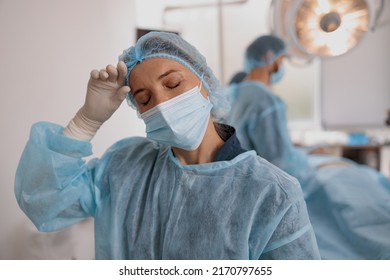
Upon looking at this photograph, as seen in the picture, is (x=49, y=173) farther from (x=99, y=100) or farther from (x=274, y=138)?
(x=274, y=138)

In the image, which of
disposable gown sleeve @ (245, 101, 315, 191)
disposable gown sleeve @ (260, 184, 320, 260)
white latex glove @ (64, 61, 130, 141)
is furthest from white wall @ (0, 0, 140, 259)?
disposable gown sleeve @ (245, 101, 315, 191)

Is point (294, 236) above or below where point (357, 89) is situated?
above

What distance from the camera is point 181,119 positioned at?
70 centimetres

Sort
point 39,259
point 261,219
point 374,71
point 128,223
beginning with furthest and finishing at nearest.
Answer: point 374,71 → point 39,259 → point 128,223 → point 261,219

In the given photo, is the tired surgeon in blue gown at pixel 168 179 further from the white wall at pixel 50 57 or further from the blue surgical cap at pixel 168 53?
the white wall at pixel 50 57

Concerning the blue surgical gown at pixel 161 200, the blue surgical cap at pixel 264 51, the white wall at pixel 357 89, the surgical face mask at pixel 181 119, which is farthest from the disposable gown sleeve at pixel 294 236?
the white wall at pixel 357 89

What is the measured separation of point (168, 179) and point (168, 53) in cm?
31

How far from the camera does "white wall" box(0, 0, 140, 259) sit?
2.72 feet

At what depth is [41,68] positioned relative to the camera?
2.78 feet

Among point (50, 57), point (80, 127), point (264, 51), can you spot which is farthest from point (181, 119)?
point (264, 51)

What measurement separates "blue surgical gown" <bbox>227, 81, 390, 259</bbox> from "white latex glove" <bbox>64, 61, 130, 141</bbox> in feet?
2.06

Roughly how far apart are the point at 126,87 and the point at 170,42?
15 cm
